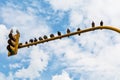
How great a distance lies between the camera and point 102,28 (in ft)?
72.3

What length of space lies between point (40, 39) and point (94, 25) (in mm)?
2804

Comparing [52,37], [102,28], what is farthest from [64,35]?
[102,28]

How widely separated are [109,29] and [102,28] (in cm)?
39

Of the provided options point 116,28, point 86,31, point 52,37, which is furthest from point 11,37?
point 116,28

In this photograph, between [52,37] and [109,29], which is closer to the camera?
[109,29]

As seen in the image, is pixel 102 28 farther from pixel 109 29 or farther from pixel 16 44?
pixel 16 44

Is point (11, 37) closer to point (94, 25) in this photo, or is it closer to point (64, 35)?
point (64, 35)

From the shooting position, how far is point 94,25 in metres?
22.9

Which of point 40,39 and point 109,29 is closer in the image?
point 109,29

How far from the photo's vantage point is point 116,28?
21.5 metres

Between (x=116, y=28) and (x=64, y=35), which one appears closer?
(x=116, y=28)

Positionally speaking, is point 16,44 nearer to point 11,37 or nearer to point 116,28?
point 11,37

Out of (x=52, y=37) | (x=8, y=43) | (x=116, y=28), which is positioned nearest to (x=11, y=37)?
(x=8, y=43)

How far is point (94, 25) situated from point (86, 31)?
0.68 metres
